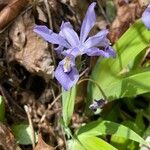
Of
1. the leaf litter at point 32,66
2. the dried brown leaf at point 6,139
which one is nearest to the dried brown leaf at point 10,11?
the leaf litter at point 32,66

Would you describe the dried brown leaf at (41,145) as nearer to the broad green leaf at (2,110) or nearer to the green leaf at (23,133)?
the green leaf at (23,133)

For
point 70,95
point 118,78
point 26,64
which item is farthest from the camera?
point 26,64

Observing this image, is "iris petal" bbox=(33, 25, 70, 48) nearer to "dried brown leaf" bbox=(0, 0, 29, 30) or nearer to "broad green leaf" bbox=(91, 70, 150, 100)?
"broad green leaf" bbox=(91, 70, 150, 100)

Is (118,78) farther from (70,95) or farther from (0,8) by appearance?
(0,8)

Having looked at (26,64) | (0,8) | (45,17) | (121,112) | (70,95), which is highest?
(0,8)

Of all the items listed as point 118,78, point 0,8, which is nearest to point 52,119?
point 118,78

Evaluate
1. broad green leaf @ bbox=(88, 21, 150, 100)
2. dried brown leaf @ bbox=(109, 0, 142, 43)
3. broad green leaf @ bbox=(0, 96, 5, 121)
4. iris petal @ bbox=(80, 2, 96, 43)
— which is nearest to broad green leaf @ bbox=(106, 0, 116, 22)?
dried brown leaf @ bbox=(109, 0, 142, 43)
